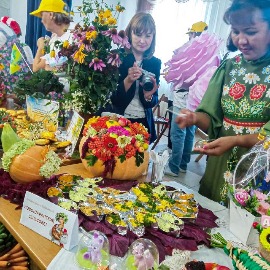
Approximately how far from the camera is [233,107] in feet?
3.64

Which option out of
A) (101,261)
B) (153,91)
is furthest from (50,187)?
(153,91)

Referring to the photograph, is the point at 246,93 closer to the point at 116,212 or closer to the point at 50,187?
the point at 116,212

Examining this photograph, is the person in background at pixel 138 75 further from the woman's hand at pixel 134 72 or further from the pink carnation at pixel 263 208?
the pink carnation at pixel 263 208

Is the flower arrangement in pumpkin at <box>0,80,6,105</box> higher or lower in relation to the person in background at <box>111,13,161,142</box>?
lower

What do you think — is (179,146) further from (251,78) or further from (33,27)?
(33,27)

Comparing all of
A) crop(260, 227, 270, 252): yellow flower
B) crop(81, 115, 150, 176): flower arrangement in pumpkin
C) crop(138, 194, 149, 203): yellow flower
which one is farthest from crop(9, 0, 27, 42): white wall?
crop(260, 227, 270, 252): yellow flower

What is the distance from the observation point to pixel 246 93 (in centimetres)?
108

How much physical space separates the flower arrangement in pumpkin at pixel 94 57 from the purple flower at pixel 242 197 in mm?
766

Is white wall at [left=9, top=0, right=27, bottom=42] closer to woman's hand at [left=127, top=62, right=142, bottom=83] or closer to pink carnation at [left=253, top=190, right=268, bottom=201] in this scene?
woman's hand at [left=127, top=62, right=142, bottom=83]

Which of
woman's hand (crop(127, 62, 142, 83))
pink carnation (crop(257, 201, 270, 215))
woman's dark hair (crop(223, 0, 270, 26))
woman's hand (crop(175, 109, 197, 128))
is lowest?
pink carnation (crop(257, 201, 270, 215))

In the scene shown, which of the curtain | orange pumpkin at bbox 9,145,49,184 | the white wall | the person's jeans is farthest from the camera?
the white wall

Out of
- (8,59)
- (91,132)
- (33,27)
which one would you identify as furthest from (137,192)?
(33,27)

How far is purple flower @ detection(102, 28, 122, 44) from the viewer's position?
49.7 inches

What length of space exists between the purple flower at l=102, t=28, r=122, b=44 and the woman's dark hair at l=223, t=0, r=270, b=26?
1.52ft
